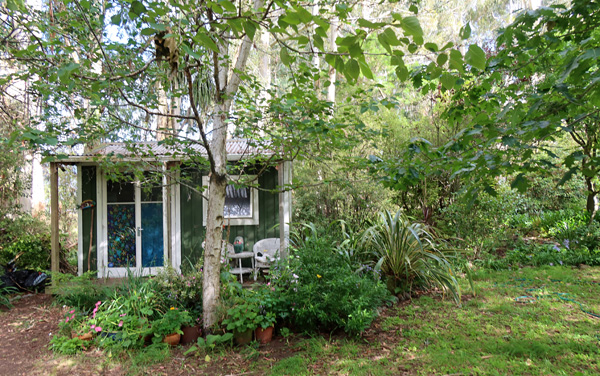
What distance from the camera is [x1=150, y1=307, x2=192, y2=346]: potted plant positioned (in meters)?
3.38

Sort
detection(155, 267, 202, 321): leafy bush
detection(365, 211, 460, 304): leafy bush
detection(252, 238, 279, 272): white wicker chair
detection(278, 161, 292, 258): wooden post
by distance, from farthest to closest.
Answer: detection(252, 238, 279, 272): white wicker chair
detection(278, 161, 292, 258): wooden post
detection(365, 211, 460, 304): leafy bush
detection(155, 267, 202, 321): leafy bush

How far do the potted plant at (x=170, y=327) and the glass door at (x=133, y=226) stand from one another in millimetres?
3382

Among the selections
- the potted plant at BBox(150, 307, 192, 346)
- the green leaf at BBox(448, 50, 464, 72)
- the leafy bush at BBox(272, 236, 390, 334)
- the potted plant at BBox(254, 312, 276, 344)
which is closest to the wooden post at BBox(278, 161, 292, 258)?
the leafy bush at BBox(272, 236, 390, 334)

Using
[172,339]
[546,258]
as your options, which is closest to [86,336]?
[172,339]

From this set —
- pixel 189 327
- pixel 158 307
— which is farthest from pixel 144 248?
pixel 189 327

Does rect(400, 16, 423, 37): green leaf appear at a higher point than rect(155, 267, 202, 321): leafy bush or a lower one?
higher

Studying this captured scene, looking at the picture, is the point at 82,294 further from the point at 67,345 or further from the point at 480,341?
the point at 480,341

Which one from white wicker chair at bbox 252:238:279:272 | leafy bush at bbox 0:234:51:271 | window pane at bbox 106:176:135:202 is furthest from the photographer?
window pane at bbox 106:176:135:202

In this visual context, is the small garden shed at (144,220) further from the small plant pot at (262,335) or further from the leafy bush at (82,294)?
the small plant pot at (262,335)

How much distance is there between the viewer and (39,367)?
3.14 meters

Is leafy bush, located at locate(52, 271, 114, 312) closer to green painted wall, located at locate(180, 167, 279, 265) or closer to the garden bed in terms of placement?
the garden bed

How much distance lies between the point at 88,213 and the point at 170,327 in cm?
431

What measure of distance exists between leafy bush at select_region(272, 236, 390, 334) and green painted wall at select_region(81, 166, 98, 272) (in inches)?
180

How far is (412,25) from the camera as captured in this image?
1053mm
